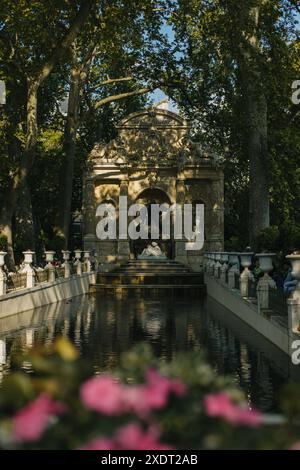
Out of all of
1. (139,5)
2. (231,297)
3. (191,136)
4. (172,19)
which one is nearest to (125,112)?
(191,136)

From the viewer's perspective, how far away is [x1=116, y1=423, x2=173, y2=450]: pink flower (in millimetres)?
2219

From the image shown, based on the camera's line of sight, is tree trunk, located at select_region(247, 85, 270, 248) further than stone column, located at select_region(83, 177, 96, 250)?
No

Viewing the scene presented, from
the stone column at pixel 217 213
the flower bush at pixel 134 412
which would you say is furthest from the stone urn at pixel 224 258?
the flower bush at pixel 134 412

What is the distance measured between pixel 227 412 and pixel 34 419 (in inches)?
23.3

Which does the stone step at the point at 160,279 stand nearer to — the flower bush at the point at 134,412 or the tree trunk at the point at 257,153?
the tree trunk at the point at 257,153

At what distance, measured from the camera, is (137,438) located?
224 cm

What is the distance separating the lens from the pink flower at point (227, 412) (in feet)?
7.51

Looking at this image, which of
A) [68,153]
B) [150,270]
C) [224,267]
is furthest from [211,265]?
[68,153]

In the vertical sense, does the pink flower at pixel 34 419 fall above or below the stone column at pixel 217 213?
below

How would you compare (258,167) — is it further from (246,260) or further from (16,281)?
(16,281)

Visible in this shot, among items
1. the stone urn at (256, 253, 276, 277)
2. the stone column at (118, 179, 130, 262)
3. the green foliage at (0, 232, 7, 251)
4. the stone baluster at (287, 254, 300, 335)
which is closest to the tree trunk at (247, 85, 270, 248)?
the green foliage at (0, 232, 7, 251)

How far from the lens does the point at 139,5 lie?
85.2 feet

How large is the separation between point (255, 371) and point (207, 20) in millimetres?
20801

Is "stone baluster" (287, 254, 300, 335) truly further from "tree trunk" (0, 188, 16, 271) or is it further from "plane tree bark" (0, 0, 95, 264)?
"tree trunk" (0, 188, 16, 271)
